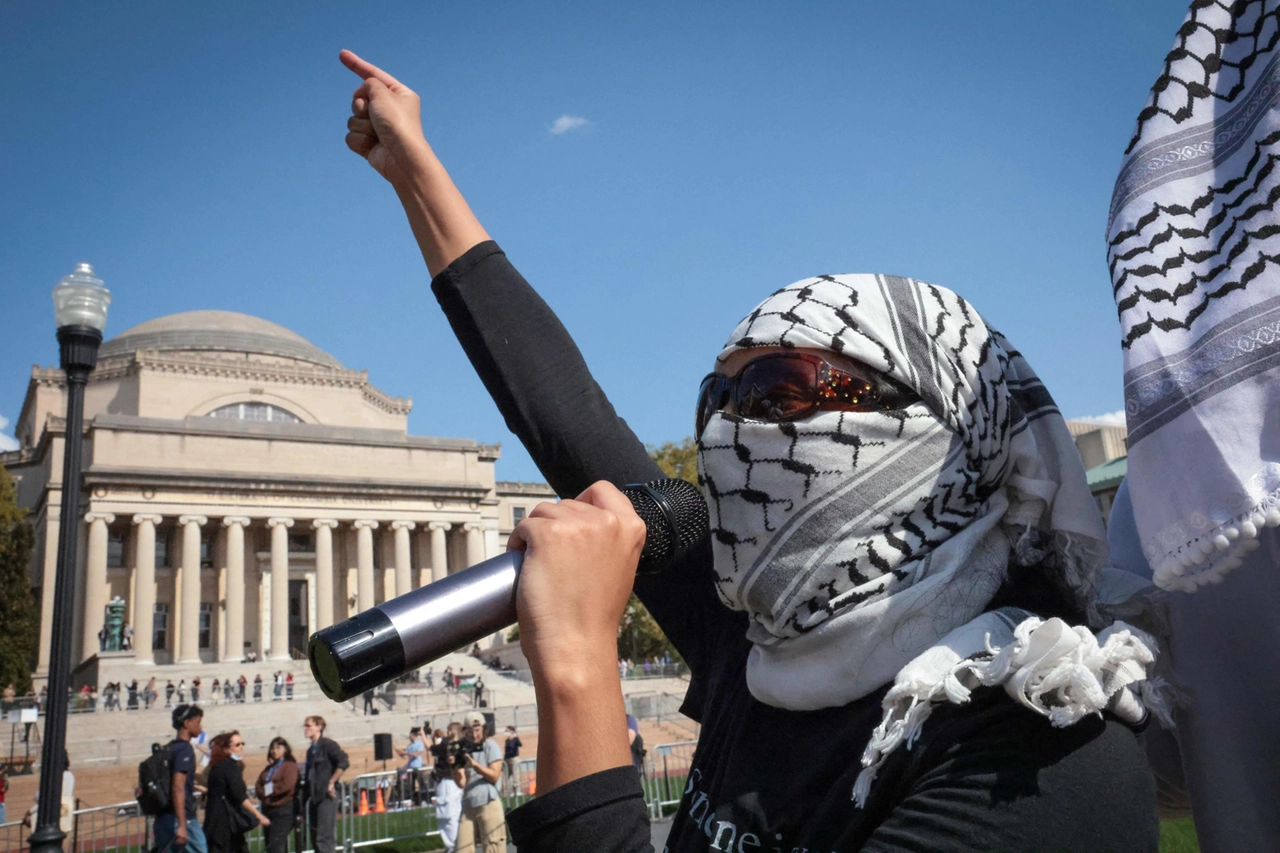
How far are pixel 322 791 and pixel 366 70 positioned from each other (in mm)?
11401

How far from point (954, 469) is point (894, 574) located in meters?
0.20

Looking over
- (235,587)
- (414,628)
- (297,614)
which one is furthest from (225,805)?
(297,614)

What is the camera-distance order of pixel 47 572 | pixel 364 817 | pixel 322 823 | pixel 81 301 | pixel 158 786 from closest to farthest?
pixel 81 301 → pixel 158 786 → pixel 322 823 → pixel 364 817 → pixel 47 572

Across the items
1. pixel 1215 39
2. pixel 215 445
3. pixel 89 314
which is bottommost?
pixel 1215 39

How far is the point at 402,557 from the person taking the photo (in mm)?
60750

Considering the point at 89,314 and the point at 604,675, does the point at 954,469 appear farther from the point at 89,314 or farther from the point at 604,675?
the point at 89,314

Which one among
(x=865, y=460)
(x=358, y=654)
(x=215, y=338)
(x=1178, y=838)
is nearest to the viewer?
(x=358, y=654)

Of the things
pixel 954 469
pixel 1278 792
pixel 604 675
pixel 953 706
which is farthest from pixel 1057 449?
pixel 604 675

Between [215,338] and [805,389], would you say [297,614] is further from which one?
[805,389]

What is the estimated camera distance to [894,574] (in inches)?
62.8

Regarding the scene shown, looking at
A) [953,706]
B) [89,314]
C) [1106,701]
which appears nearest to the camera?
[1106,701]

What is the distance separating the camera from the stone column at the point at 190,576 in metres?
55.5

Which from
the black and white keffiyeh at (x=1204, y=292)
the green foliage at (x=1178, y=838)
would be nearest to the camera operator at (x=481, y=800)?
the green foliage at (x=1178, y=838)

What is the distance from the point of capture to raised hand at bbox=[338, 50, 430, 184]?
237 centimetres
